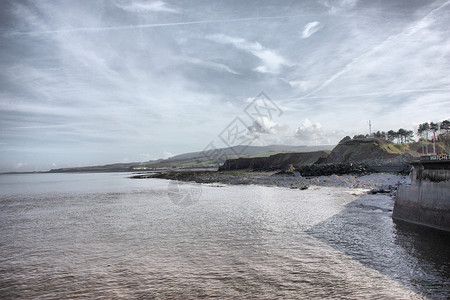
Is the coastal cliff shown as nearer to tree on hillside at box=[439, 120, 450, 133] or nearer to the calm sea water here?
the calm sea water

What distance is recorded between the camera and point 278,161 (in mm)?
123688

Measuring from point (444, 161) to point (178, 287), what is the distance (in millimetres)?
14040

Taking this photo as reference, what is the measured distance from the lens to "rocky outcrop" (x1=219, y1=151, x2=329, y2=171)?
109062mm

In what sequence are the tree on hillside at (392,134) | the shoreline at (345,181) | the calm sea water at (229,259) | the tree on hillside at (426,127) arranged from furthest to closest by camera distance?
1. the tree on hillside at (392,134)
2. the tree on hillside at (426,127)
3. the shoreline at (345,181)
4. the calm sea water at (229,259)

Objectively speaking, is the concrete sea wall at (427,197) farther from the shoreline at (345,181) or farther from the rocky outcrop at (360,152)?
the rocky outcrop at (360,152)

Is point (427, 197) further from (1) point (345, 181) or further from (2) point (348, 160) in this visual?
(2) point (348, 160)

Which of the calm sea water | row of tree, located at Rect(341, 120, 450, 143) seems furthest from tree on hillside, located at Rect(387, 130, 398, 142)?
the calm sea water

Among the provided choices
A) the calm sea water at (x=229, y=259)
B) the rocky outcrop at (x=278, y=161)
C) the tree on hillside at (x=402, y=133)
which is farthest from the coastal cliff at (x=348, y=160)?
the tree on hillside at (x=402, y=133)

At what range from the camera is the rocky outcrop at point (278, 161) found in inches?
4294

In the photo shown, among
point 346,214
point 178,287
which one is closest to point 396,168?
point 346,214

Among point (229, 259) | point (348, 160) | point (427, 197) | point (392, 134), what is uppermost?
point (392, 134)

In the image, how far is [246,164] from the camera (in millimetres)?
142375

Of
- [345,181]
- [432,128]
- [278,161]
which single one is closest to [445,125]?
[432,128]

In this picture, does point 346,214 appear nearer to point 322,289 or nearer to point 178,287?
point 322,289
